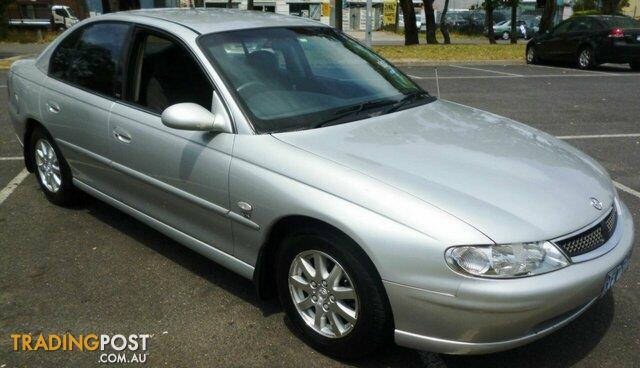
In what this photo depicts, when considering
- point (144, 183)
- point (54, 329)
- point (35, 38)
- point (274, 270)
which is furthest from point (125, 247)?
point (35, 38)

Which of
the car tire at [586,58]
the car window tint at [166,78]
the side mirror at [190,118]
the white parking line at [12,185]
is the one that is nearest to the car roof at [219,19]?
the car window tint at [166,78]

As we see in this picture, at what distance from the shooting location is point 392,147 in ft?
10.2

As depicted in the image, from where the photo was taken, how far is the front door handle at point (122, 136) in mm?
3775

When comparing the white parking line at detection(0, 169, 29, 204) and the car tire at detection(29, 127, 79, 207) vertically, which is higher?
the car tire at detection(29, 127, 79, 207)

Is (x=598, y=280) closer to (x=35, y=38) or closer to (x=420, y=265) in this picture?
(x=420, y=265)

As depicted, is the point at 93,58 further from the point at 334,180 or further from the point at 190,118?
the point at 334,180

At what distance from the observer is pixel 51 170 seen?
4.81 meters

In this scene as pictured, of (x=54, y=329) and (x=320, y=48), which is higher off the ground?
(x=320, y=48)

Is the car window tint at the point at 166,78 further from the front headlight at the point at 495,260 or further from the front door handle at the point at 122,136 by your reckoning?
the front headlight at the point at 495,260

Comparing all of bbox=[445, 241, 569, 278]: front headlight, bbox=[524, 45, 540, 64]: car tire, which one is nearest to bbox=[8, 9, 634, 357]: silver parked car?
bbox=[445, 241, 569, 278]: front headlight

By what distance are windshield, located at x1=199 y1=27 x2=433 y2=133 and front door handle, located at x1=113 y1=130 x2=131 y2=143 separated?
29.5 inches

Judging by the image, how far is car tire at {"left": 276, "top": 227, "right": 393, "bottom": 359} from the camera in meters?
2.66

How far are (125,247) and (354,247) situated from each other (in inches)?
84.4

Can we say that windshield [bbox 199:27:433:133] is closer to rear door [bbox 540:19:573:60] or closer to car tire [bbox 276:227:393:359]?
car tire [bbox 276:227:393:359]
